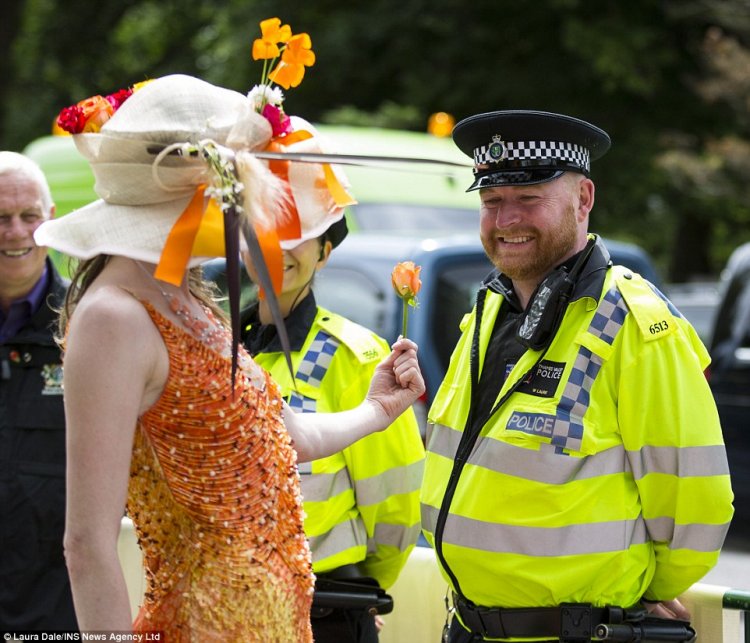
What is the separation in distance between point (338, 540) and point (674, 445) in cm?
107

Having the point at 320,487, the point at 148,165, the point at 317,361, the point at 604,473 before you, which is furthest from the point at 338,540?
the point at 148,165

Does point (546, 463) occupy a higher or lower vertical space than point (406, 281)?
lower

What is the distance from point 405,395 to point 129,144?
3.23 ft

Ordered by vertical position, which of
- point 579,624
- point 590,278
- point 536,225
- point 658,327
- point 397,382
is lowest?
point 579,624

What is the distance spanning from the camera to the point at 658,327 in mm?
2910

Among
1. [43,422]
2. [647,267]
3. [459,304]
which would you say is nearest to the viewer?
[43,422]

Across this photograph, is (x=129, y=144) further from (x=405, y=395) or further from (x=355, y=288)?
(x=355, y=288)

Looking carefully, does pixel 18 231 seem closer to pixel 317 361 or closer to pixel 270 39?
pixel 317 361

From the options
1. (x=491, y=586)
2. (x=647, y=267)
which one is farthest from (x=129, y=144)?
(x=647, y=267)

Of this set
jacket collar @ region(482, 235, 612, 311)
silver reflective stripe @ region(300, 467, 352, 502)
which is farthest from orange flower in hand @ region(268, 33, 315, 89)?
silver reflective stripe @ region(300, 467, 352, 502)

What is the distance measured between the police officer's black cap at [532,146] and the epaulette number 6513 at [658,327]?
47 cm

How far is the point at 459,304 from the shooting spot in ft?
21.3

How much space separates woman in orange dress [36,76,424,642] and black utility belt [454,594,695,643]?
0.64 meters

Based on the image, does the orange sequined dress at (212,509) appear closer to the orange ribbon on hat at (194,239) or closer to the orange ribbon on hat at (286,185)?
the orange ribbon on hat at (194,239)
